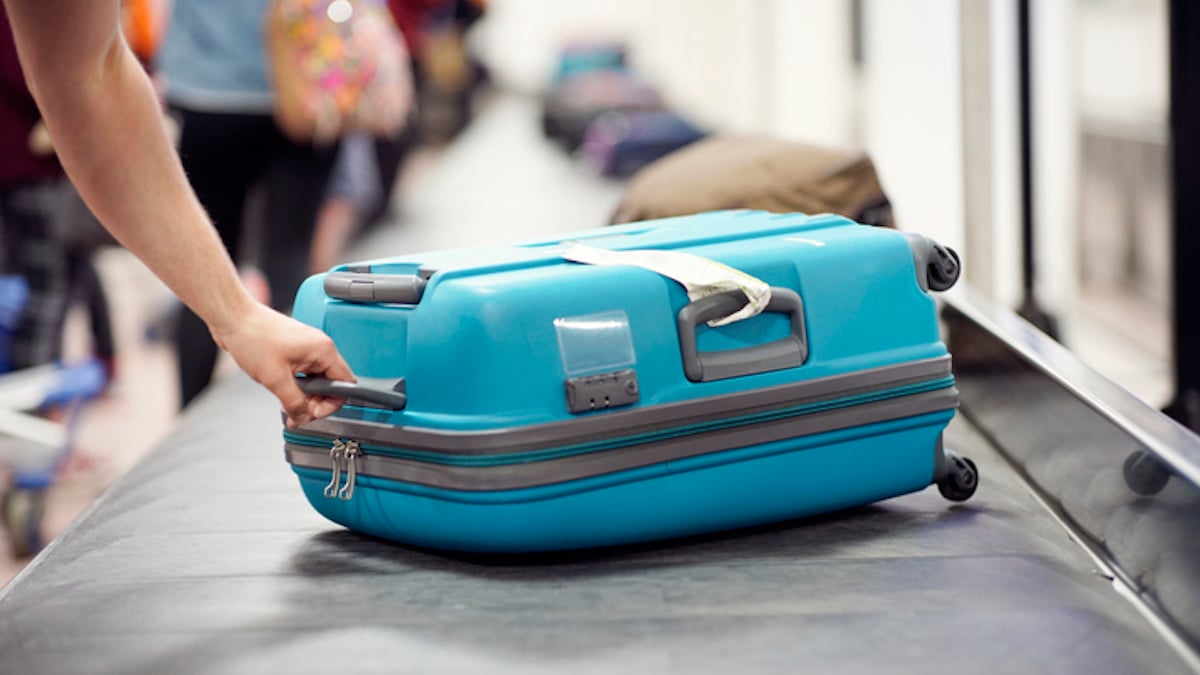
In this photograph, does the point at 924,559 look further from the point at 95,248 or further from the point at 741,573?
the point at 95,248

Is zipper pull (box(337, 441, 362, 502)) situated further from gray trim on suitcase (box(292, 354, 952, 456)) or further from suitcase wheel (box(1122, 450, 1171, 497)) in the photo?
suitcase wheel (box(1122, 450, 1171, 497))

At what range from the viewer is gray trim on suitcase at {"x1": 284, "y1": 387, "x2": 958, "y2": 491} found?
1289 mm

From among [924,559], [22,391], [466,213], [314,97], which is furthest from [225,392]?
[466,213]

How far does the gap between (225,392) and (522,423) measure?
3.93ft

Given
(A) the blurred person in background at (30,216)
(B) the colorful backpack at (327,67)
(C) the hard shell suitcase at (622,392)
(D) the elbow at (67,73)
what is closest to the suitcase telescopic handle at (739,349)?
(C) the hard shell suitcase at (622,392)

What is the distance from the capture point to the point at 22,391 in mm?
2971

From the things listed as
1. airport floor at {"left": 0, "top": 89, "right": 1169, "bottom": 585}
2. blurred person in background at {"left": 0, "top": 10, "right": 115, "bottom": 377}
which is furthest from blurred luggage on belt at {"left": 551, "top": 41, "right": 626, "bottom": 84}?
blurred person in background at {"left": 0, "top": 10, "right": 115, "bottom": 377}

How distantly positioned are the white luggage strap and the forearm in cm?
35

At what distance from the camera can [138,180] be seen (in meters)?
1.25

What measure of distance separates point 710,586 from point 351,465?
38 centimetres

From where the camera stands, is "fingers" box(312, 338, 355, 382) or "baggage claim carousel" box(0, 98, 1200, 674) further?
"fingers" box(312, 338, 355, 382)

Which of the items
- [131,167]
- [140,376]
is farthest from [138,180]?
[140,376]

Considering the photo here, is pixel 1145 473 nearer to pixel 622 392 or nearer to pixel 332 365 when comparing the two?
pixel 622 392

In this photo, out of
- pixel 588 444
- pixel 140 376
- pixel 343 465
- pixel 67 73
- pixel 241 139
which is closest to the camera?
pixel 67 73
